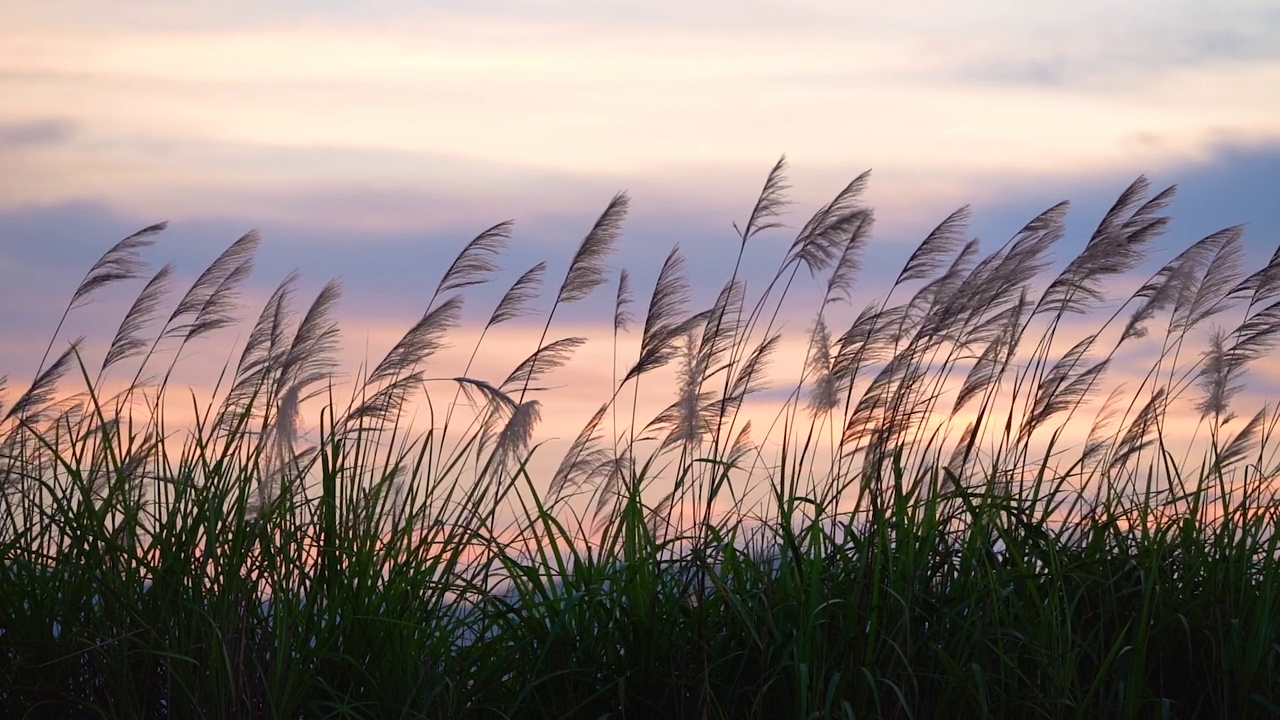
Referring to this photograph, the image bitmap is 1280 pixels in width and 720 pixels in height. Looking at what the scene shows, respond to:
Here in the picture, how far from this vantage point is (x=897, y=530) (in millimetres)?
3590

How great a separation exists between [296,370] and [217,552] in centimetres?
71

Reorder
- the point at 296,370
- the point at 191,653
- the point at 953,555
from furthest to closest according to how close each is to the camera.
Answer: the point at 296,370 < the point at 953,555 < the point at 191,653

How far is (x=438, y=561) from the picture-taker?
3.55m

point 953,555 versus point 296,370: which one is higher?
point 296,370

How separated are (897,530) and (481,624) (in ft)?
4.17

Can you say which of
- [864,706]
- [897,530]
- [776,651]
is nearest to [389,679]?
[776,651]

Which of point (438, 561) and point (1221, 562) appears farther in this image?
point (1221, 562)

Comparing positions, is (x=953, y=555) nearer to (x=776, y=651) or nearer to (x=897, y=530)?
(x=897, y=530)

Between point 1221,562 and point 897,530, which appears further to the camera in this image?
point 1221,562

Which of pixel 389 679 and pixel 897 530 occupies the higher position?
pixel 897 530

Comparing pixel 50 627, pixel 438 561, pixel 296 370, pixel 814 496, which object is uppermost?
pixel 296 370

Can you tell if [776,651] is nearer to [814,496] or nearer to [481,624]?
[814,496]

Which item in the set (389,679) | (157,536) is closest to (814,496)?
(389,679)

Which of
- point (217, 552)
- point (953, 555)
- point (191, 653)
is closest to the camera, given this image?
point (191, 653)
